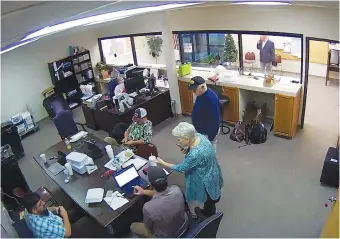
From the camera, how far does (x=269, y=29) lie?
612 cm

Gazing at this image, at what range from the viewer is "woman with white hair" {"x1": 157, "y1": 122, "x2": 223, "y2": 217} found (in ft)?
11.3

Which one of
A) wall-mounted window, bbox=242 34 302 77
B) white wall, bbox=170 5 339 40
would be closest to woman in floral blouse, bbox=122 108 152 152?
white wall, bbox=170 5 339 40

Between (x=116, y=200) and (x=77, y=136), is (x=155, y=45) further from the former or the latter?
(x=116, y=200)

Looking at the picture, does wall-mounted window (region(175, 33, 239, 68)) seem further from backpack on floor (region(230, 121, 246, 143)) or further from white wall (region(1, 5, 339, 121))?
backpack on floor (region(230, 121, 246, 143))

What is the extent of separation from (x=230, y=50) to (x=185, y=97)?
1.54 metres

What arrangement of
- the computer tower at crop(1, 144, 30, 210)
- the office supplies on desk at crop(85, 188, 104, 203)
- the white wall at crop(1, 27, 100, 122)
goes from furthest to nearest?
the white wall at crop(1, 27, 100, 122)
the computer tower at crop(1, 144, 30, 210)
the office supplies on desk at crop(85, 188, 104, 203)

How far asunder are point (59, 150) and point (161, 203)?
2.57 metres

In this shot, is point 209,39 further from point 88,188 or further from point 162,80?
point 88,188

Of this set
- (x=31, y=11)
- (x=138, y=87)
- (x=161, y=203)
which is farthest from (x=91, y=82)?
(x=31, y=11)

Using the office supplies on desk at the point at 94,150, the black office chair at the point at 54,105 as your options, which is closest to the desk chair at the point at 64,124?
the office supplies on desk at the point at 94,150

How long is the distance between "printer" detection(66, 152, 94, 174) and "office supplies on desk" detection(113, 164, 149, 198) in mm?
642

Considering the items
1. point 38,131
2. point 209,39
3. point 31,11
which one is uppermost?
point 31,11

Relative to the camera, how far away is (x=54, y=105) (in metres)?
7.81

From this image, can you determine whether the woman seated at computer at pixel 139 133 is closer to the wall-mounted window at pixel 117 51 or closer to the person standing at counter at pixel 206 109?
the person standing at counter at pixel 206 109
